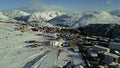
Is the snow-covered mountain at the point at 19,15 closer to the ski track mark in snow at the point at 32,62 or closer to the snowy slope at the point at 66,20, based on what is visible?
the snowy slope at the point at 66,20

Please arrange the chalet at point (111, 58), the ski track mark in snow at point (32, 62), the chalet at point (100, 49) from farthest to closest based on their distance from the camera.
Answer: the chalet at point (100, 49)
the chalet at point (111, 58)
the ski track mark in snow at point (32, 62)

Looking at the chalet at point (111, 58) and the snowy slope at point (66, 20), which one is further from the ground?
the snowy slope at point (66, 20)

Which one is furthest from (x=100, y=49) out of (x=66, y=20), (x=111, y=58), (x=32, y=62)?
(x=66, y=20)

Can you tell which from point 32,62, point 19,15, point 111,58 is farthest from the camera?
point 19,15

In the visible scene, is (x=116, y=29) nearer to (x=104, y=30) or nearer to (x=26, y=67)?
(x=104, y=30)

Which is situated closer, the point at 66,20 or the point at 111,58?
the point at 111,58

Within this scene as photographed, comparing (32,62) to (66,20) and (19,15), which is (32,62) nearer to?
(66,20)

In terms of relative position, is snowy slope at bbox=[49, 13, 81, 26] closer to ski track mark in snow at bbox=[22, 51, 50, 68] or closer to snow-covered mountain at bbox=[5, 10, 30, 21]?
snow-covered mountain at bbox=[5, 10, 30, 21]

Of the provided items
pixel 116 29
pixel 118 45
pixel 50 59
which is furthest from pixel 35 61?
pixel 116 29

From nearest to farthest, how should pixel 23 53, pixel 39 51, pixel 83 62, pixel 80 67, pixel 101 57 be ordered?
1. pixel 80 67
2. pixel 83 62
3. pixel 101 57
4. pixel 23 53
5. pixel 39 51

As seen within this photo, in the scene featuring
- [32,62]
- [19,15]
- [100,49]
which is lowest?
[32,62]

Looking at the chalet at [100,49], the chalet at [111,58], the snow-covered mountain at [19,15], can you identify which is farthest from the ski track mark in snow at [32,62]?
the snow-covered mountain at [19,15]
